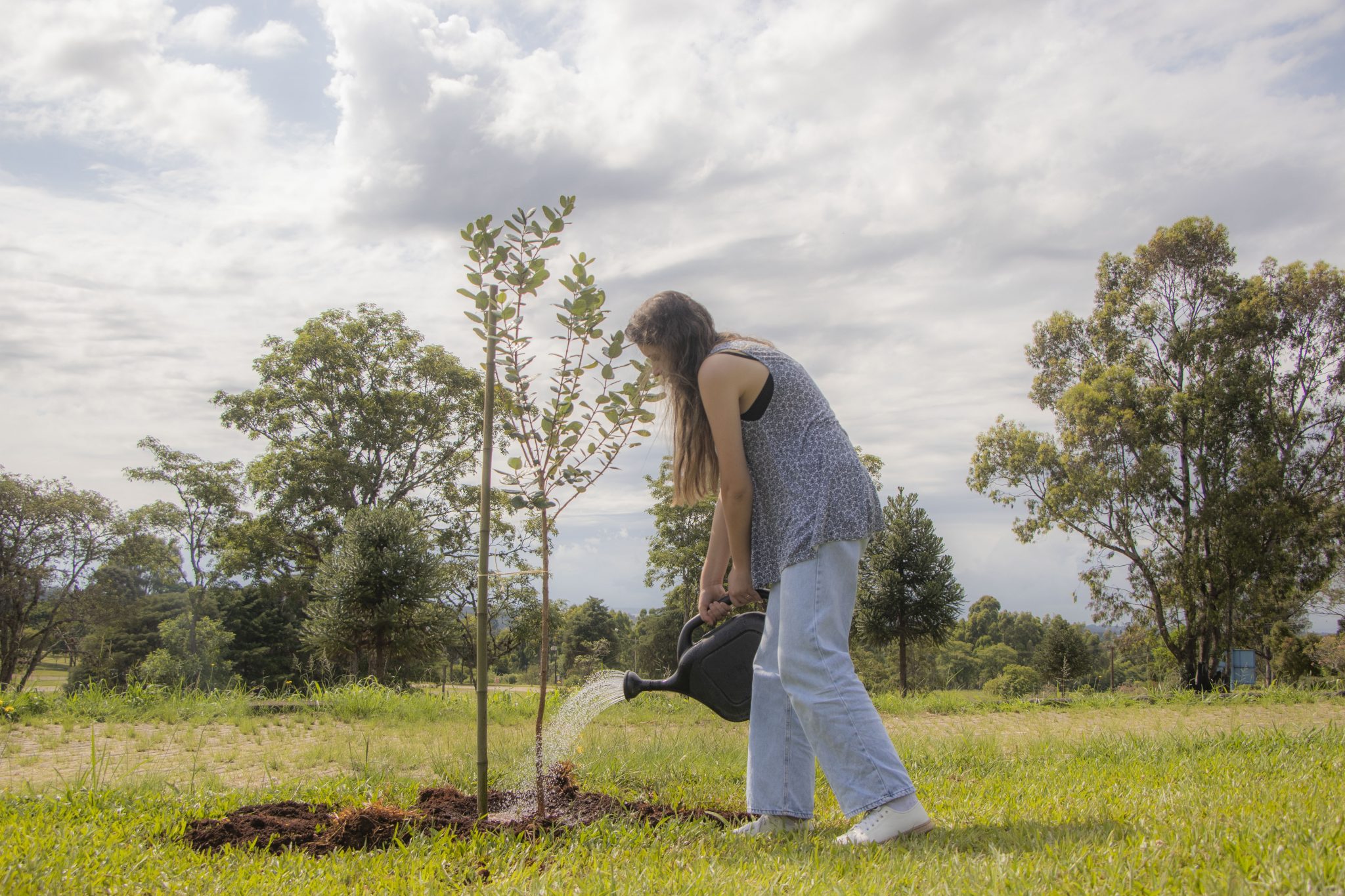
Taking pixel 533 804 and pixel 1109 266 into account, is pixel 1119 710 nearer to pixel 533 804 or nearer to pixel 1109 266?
pixel 533 804

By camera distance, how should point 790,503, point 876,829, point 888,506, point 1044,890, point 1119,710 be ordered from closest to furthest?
point 1044,890
point 876,829
point 790,503
point 1119,710
point 888,506

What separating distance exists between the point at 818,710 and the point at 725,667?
0.56 meters

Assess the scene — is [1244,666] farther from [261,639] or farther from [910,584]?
[261,639]

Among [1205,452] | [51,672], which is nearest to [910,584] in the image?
[1205,452]

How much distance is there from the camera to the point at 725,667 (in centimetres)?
286

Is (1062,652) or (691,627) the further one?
(1062,652)

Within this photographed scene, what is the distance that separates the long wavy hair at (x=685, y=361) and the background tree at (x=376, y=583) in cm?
1274

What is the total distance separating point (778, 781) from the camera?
2686 mm

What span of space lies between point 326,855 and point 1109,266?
21367 millimetres

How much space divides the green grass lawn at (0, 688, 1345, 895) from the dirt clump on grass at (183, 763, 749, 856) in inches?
4.6

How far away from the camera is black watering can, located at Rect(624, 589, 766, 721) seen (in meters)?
2.84

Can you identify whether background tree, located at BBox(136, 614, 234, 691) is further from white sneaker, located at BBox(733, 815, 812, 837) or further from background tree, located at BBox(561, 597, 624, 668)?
white sneaker, located at BBox(733, 815, 812, 837)

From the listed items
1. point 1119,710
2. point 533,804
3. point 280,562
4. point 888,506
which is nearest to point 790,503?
point 533,804

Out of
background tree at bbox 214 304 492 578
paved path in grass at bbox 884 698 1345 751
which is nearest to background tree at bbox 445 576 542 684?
background tree at bbox 214 304 492 578
